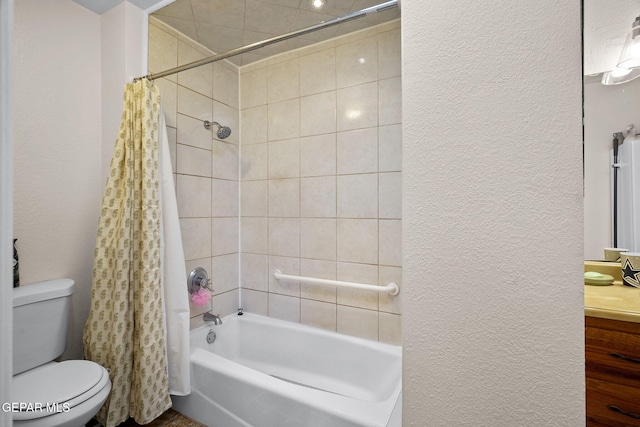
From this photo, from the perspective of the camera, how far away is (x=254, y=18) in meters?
1.71

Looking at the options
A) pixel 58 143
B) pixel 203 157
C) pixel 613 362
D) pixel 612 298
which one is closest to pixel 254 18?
pixel 203 157

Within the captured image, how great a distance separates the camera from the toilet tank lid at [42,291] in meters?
1.22

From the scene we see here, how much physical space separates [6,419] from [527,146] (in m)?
1.03

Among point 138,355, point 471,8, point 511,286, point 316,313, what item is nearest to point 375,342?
point 316,313

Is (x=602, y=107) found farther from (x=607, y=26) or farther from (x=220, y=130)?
(x=220, y=130)

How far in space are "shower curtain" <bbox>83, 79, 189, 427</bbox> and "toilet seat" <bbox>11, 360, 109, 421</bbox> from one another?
0.13 meters

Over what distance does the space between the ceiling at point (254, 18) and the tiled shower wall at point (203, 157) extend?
15cm

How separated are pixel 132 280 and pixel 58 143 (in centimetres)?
84

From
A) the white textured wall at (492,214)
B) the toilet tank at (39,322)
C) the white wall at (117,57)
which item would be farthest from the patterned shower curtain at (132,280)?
the white textured wall at (492,214)

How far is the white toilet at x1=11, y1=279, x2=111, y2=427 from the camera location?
1021mm

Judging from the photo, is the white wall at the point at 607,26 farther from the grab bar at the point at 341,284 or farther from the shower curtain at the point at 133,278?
the shower curtain at the point at 133,278

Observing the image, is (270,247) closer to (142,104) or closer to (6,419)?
(142,104)

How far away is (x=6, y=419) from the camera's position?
0.48 m

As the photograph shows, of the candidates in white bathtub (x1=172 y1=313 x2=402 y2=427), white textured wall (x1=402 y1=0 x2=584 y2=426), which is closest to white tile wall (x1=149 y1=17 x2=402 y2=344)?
white bathtub (x1=172 y1=313 x2=402 y2=427)
